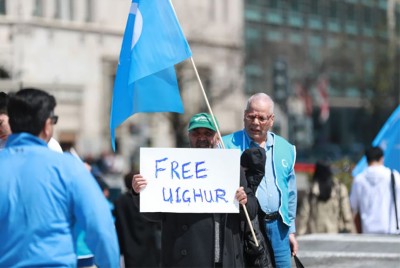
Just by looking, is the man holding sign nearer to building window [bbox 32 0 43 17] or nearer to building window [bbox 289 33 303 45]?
building window [bbox 32 0 43 17]

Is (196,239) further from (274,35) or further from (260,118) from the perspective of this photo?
(274,35)

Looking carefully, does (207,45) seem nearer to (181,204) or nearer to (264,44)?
(264,44)

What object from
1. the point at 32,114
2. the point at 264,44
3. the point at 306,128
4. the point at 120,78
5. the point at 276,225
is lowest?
the point at 276,225

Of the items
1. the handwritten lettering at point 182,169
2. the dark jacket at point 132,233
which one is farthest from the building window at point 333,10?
the handwritten lettering at point 182,169

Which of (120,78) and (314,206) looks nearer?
(120,78)

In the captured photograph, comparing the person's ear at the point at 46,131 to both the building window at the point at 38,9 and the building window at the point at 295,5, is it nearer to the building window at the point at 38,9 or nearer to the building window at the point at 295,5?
the building window at the point at 38,9

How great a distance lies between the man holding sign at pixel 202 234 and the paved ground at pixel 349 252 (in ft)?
4.28

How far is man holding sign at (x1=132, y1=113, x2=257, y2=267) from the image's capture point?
6133 mm

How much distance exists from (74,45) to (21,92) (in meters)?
40.7

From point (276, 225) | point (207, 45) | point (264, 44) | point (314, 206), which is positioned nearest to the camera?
point (276, 225)

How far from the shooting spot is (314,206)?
12.6m

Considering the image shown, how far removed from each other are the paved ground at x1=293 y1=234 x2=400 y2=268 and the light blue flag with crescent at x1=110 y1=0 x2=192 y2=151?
5.02 ft

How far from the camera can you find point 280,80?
20.3 m

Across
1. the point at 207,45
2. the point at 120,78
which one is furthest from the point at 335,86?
the point at 120,78
